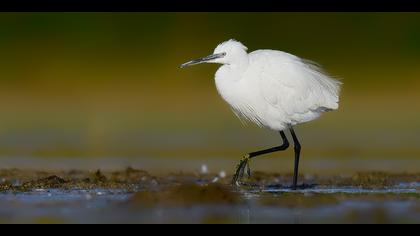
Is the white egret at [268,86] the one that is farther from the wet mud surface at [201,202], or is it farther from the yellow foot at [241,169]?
the wet mud surface at [201,202]

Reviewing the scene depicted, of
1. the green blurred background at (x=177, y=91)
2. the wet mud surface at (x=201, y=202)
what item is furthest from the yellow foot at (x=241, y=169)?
the green blurred background at (x=177, y=91)

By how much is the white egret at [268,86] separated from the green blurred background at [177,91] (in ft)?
6.72

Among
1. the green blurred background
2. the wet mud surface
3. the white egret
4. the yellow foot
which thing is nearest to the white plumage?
the white egret

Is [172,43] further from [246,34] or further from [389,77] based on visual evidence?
[389,77]

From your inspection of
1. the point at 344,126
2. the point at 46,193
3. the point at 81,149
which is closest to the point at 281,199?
the point at 46,193

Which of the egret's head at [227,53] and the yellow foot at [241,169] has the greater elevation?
the egret's head at [227,53]

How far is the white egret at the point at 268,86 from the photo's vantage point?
1331 centimetres

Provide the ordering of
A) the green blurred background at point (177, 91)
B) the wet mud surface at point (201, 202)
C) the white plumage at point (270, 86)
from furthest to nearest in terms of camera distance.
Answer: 1. the green blurred background at point (177, 91)
2. the white plumage at point (270, 86)
3. the wet mud surface at point (201, 202)

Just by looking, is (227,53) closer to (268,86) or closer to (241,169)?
(268,86)

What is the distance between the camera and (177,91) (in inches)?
864

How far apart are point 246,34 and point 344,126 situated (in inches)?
182

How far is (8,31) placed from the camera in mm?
23641

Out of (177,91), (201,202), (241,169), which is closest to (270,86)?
(241,169)

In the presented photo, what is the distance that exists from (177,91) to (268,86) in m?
8.76
